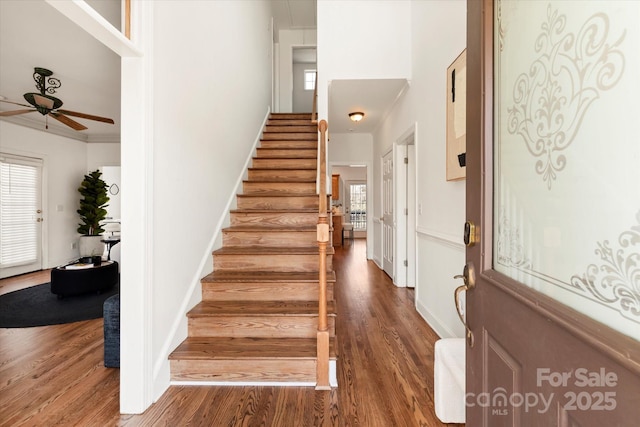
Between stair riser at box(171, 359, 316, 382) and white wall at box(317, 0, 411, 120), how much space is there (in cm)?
273

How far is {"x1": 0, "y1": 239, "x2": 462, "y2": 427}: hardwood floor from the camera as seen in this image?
1.64 meters

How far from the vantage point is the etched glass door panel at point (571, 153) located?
1.59ft

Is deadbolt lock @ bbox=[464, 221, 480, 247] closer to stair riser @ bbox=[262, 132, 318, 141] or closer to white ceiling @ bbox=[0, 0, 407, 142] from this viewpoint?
white ceiling @ bbox=[0, 0, 407, 142]

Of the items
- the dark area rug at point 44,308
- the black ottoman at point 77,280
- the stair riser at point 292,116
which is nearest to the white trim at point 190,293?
the dark area rug at point 44,308

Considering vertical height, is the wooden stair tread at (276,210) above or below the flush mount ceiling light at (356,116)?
below

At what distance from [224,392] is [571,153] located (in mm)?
2072

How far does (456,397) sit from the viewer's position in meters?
1.58

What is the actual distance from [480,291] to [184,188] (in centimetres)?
204

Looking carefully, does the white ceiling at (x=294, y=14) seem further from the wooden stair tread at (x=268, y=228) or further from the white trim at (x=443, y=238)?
the white trim at (x=443, y=238)

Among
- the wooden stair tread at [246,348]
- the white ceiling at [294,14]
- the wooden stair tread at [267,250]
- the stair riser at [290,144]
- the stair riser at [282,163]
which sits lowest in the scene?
the wooden stair tread at [246,348]

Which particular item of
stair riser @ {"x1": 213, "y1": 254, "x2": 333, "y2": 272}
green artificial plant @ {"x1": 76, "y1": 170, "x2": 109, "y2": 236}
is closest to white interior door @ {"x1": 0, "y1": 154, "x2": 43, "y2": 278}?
green artificial plant @ {"x1": 76, "y1": 170, "x2": 109, "y2": 236}

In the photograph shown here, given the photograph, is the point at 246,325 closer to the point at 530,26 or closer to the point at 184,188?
the point at 184,188

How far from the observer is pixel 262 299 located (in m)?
2.41

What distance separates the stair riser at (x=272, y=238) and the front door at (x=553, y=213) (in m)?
2.08
